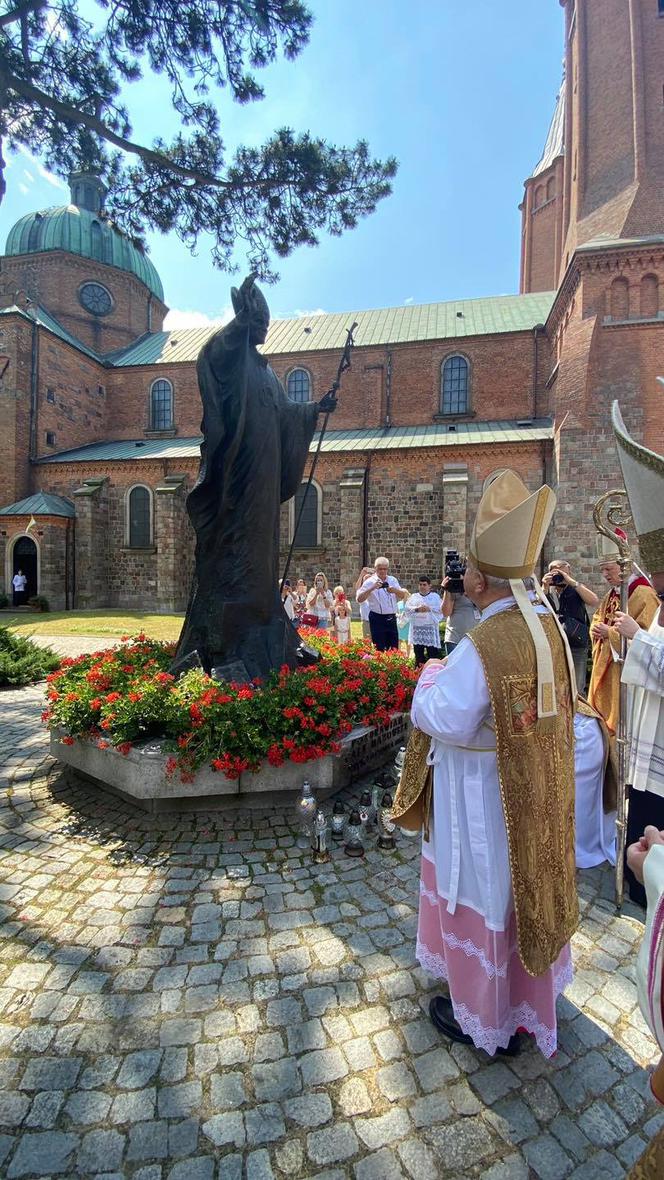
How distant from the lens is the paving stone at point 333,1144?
168cm

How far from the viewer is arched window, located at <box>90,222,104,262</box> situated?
97.3 feet

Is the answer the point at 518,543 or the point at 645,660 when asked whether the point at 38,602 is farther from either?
the point at 518,543

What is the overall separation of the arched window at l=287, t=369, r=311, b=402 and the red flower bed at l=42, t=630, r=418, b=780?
2207 centimetres

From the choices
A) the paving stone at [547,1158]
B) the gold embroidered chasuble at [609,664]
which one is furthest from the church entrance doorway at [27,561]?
the paving stone at [547,1158]

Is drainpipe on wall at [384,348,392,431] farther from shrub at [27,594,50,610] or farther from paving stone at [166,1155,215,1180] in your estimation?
paving stone at [166,1155,215,1180]

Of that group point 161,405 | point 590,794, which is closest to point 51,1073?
point 590,794

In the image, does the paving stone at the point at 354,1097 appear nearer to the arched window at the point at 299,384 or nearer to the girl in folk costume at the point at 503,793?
the girl in folk costume at the point at 503,793

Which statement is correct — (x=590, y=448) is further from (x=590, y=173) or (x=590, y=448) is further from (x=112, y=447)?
(x=112, y=447)

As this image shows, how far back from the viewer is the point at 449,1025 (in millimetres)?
2141

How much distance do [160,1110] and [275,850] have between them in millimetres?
1695

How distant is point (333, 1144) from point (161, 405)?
2885 centimetres

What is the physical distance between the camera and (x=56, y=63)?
25.7 ft

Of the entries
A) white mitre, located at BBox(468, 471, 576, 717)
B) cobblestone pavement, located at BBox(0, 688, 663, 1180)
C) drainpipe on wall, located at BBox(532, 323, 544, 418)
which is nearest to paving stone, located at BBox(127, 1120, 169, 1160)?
cobblestone pavement, located at BBox(0, 688, 663, 1180)

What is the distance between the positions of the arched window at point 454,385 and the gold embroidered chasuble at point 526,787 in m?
23.2
